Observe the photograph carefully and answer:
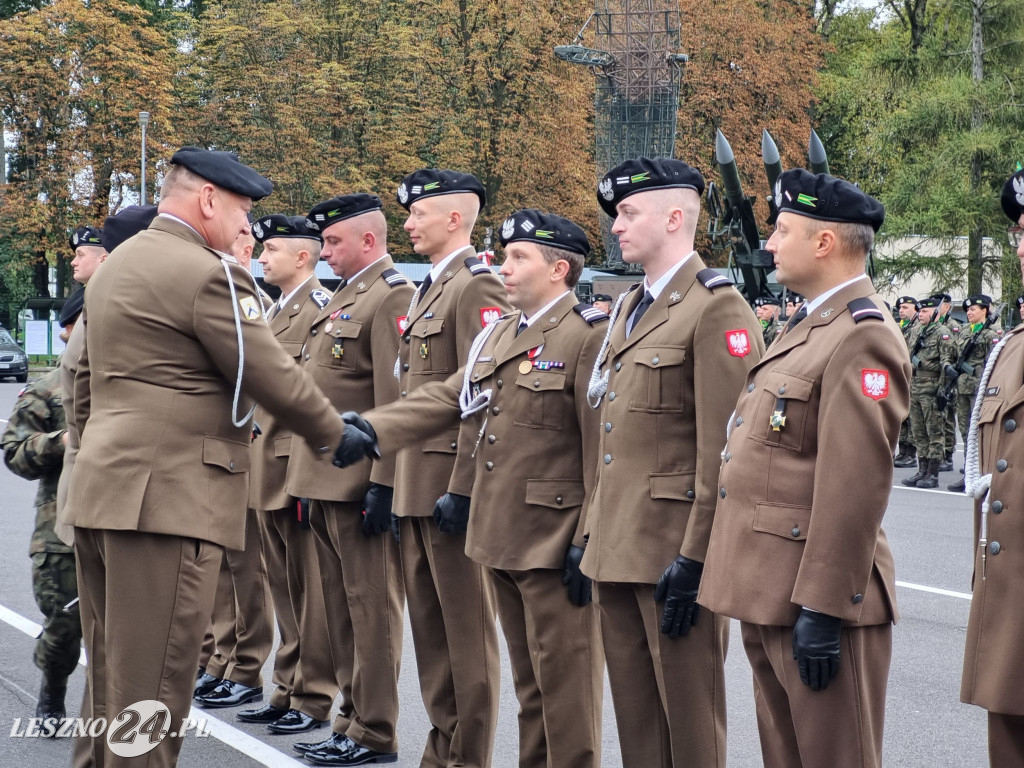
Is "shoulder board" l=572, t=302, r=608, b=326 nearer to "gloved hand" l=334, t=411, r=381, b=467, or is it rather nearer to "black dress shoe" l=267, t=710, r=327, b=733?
"gloved hand" l=334, t=411, r=381, b=467

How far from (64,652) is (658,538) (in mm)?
2824

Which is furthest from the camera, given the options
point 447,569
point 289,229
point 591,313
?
point 289,229

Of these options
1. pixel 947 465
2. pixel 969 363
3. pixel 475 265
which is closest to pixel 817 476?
pixel 475 265

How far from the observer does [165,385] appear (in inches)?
144

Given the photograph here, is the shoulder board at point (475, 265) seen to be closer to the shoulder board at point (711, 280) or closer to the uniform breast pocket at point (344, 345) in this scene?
the uniform breast pocket at point (344, 345)

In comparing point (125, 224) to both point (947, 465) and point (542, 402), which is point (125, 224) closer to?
point (542, 402)

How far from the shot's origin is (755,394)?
3406mm

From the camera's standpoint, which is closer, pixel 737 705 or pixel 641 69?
pixel 737 705

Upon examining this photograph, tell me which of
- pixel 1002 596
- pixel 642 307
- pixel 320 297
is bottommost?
pixel 1002 596

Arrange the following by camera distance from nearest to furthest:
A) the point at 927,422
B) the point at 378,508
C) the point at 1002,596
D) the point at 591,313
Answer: the point at 1002,596
the point at 591,313
the point at 378,508
the point at 927,422

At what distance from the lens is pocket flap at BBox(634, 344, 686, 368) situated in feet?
12.5

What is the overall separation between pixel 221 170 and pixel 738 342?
1.68 meters

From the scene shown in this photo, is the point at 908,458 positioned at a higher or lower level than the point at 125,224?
lower

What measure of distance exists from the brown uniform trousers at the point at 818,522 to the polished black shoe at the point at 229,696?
3115mm
